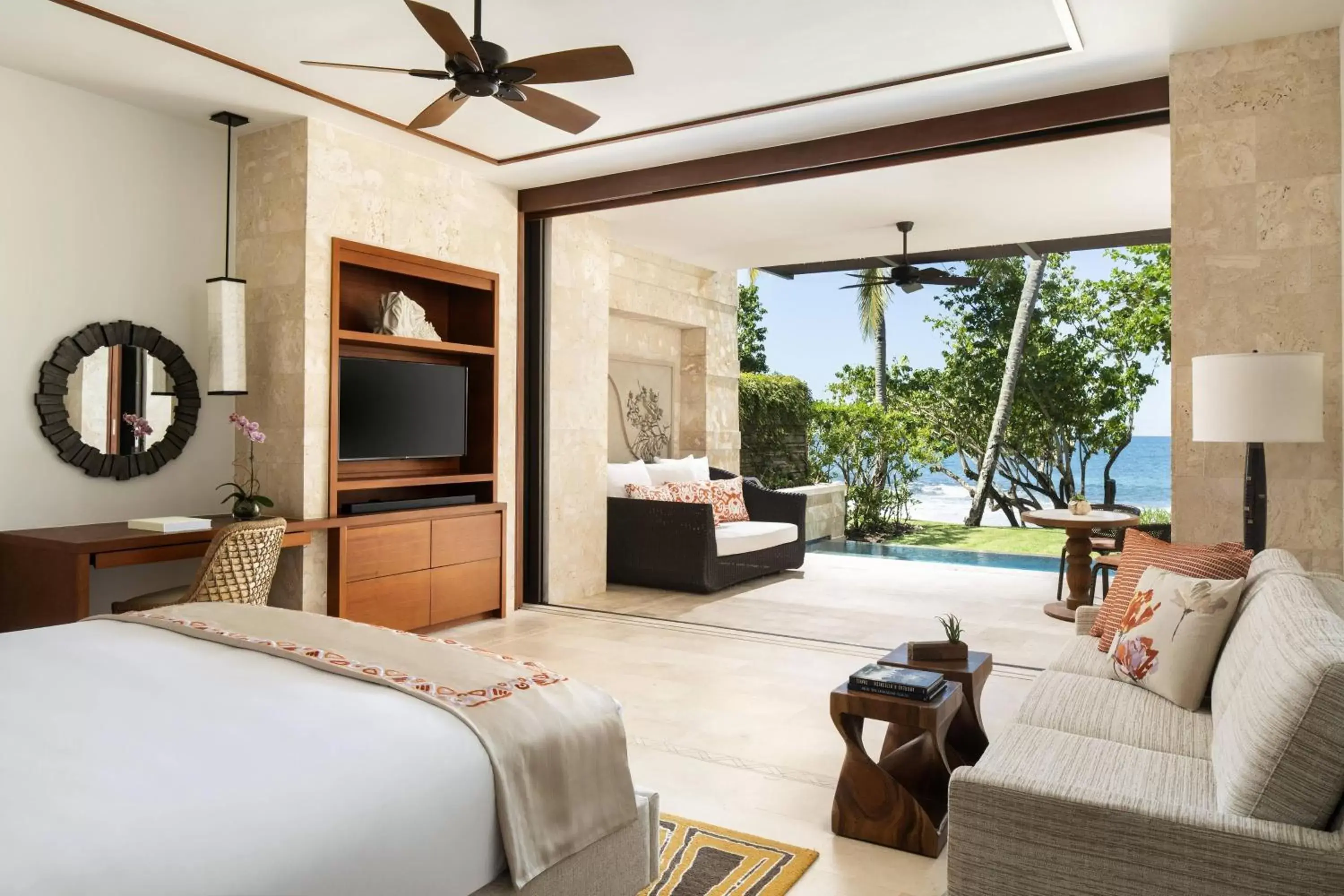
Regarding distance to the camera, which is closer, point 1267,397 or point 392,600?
point 1267,397

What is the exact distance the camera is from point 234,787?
1.45 m

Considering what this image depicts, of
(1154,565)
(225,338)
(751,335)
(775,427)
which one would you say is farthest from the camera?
(751,335)

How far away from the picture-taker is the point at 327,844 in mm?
1398

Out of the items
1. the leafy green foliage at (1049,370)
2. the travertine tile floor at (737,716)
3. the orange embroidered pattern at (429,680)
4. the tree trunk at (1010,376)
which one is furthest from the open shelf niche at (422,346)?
the tree trunk at (1010,376)

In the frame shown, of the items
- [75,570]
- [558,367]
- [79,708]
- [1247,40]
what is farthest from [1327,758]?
[558,367]

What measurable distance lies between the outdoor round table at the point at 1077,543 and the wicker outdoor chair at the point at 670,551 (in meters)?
2.00

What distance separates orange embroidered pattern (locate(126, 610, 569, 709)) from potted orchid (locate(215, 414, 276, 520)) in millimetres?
1904

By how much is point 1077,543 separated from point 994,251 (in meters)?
3.14

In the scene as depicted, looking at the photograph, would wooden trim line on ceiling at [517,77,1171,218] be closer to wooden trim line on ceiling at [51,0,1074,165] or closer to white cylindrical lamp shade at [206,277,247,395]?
wooden trim line on ceiling at [51,0,1074,165]

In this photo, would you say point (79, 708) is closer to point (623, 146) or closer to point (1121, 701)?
point (1121, 701)

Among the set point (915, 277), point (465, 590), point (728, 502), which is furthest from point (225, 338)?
point (915, 277)

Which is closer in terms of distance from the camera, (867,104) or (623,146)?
(867,104)

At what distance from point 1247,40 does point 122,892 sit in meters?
4.28

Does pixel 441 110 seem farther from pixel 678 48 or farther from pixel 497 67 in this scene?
pixel 678 48
